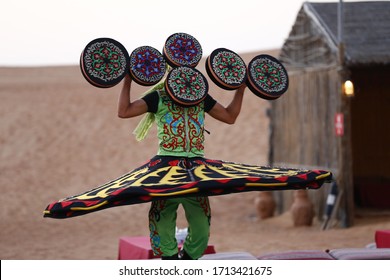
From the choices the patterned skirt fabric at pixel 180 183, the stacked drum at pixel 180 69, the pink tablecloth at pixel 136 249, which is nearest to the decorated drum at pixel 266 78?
the stacked drum at pixel 180 69

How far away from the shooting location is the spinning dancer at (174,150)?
4922 mm

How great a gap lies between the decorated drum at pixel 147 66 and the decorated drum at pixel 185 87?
94 mm

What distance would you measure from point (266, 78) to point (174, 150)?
708mm

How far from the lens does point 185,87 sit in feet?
16.2

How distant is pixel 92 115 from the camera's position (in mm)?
27906

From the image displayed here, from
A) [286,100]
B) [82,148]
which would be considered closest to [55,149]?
[82,148]

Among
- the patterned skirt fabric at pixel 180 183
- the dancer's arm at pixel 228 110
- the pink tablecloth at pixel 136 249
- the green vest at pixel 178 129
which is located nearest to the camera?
the patterned skirt fabric at pixel 180 183

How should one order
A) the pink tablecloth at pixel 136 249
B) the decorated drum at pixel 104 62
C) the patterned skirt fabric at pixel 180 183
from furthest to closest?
the pink tablecloth at pixel 136 249 → the decorated drum at pixel 104 62 → the patterned skirt fabric at pixel 180 183

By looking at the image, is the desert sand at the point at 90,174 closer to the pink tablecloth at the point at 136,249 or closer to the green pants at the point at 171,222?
the pink tablecloth at the point at 136,249

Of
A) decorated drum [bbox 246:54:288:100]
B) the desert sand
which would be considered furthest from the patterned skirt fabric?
the desert sand

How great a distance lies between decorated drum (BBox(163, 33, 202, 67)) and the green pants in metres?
0.83

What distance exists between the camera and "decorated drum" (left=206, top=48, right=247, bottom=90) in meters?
5.03
